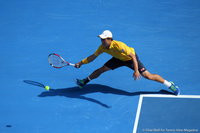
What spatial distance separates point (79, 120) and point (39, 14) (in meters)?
5.31

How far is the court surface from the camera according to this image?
18.9 ft

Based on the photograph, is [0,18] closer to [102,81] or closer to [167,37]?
[102,81]

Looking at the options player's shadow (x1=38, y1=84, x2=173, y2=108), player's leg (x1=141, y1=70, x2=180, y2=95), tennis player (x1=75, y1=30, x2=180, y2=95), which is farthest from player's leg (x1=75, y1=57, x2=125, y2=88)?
player's leg (x1=141, y1=70, x2=180, y2=95)

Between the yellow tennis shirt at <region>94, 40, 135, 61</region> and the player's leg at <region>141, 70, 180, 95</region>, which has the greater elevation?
the yellow tennis shirt at <region>94, 40, 135, 61</region>

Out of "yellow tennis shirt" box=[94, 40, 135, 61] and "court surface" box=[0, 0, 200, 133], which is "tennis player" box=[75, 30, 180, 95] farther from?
"court surface" box=[0, 0, 200, 133]

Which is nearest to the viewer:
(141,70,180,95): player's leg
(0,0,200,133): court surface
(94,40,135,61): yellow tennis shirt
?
(0,0,200,133): court surface

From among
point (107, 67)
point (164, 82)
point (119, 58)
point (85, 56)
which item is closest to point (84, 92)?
point (107, 67)

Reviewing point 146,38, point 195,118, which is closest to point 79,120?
point 195,118

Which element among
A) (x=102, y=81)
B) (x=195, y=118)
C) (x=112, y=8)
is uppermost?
(x=112, y=8)

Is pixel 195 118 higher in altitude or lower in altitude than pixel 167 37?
lower

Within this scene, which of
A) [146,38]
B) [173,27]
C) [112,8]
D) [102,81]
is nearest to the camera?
[102,81]

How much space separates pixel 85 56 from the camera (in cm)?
790

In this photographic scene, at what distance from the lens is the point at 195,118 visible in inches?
231

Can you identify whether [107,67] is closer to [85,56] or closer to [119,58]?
[119,58]
